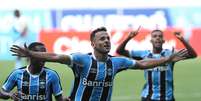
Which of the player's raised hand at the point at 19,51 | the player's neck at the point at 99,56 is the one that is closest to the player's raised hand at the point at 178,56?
the player's neck at the point at 99,56

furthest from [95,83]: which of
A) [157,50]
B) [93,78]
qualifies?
[157,50]

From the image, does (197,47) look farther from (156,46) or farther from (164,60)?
(164,60)

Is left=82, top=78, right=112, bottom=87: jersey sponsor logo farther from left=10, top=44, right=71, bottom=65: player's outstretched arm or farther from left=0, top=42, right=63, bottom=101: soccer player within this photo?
left=0, top=42, right=63, bottom=101: soccer player

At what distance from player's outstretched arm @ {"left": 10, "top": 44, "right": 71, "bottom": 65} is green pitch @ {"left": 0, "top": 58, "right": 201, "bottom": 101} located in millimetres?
7851

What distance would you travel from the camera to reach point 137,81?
19719 mm

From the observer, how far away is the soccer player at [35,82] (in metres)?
9.50

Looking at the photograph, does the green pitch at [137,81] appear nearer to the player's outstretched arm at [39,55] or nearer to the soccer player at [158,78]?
the soccer player at [158,78]

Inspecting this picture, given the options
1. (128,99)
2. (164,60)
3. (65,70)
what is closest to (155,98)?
(164,60)

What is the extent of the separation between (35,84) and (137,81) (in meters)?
10.4

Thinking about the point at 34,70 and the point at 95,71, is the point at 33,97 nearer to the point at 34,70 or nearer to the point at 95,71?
the point at 34,70

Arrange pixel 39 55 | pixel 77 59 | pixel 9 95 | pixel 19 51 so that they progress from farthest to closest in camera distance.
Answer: pixel 9 95, pixel 77 59, pixel 39 55, pixel 19 51

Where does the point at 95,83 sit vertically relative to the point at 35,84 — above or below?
above

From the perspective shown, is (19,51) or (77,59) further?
(77,59)

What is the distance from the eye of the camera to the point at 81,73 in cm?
→ 895
